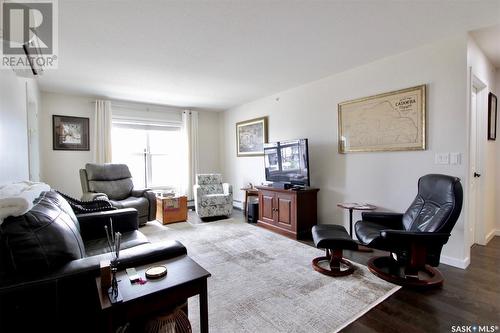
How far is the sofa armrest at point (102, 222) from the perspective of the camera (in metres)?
2.26

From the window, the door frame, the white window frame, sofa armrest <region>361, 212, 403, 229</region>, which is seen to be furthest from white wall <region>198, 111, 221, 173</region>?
the door frame

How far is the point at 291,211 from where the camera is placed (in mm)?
3676

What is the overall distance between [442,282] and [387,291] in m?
0.57

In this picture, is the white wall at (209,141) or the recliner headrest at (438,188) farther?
the white wall at (209,141)

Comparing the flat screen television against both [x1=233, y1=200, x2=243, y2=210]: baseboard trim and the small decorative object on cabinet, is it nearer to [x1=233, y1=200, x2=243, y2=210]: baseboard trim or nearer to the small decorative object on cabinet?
[x1=233, y1=200, x2=243, y2=210]: baseboard trim

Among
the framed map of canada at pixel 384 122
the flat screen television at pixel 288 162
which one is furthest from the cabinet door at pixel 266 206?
the framed map of canada at pixel 384 122

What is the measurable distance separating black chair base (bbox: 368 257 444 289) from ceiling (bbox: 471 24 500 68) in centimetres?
239

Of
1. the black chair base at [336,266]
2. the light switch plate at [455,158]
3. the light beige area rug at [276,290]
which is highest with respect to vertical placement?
the light switch plate at [455,158]

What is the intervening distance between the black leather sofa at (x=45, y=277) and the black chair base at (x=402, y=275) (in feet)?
6.82

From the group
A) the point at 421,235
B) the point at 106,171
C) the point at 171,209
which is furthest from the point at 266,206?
the point at 106,171

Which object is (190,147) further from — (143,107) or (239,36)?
(239,36)

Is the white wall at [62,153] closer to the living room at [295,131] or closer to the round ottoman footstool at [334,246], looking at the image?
the living room at [295,131]

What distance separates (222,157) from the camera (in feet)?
21.1

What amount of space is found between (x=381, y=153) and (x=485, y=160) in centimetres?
132
